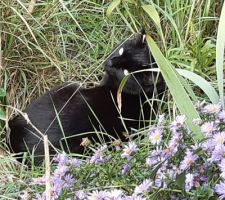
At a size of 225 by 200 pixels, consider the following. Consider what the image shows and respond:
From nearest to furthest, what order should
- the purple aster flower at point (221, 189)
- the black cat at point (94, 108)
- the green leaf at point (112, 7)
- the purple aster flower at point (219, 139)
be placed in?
the purple aster flower at point (221, 189)
the purple aster flower at point (219, 139)
the black cat at point (94, 108)
the green leaf at point (112, 7)

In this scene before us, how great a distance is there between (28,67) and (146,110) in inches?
25.2

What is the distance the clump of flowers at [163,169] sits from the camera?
1327 mm

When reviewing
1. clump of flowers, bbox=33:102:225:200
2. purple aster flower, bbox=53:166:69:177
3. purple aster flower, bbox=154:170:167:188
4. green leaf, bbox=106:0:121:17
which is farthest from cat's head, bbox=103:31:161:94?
purple aster flower, bbox=154:170:167:188

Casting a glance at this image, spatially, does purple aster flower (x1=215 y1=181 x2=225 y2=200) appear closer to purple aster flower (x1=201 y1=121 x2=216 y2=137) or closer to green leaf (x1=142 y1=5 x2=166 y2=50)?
purple aster flower (x1=201 y1=121 x2=216 y2=137)

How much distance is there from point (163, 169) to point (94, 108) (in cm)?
114

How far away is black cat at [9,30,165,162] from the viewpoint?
96.5 inches

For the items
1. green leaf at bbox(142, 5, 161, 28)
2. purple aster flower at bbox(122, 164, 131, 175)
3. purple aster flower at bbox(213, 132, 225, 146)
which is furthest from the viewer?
green leaf at bbox(142, 5, 161, 28)

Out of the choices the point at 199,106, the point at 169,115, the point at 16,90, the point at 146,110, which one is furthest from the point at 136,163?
the point at 16,90

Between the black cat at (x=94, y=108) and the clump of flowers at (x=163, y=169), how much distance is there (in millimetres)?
679

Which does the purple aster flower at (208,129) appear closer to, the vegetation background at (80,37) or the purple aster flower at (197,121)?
the purple aster flower at (197,121)

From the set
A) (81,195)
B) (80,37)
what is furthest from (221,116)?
(80,37)

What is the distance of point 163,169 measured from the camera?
57.0 inches

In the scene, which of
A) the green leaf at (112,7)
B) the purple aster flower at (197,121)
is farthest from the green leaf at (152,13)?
the purple aster flower at (197,121)

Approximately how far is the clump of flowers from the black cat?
68cm
